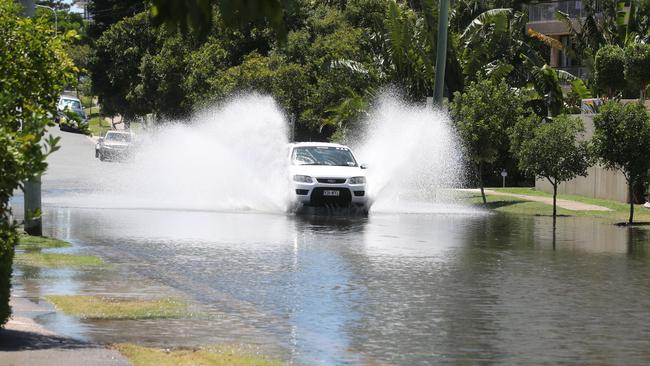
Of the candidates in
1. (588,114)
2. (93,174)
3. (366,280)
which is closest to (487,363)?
(366,280)

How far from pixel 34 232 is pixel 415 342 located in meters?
11.0

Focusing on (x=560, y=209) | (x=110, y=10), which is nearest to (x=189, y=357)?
(x=560, y=209)

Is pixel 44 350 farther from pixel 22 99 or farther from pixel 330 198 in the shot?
pixel 330 198

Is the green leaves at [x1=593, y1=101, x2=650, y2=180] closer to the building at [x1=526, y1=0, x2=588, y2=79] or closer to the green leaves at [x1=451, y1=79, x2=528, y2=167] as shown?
the green leaves at [x1=451, y1=79, x2=528, y2=167]

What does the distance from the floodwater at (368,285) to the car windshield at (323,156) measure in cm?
172

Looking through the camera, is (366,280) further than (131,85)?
No

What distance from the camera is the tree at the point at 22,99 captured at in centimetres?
943

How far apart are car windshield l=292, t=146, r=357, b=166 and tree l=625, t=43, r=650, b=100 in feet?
45.1

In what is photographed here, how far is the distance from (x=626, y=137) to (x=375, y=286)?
15131mm

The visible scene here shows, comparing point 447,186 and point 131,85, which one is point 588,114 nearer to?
point 447,186

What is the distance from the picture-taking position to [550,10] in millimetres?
63344

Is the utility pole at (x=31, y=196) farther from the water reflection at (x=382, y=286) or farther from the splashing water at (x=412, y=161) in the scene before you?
the splashing water at (x=412, y=161)

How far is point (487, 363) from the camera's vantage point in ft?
33.1

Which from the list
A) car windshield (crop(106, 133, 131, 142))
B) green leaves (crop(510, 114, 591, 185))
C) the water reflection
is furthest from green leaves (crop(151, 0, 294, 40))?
car windshield (crop(106, 133, 131, 142))
